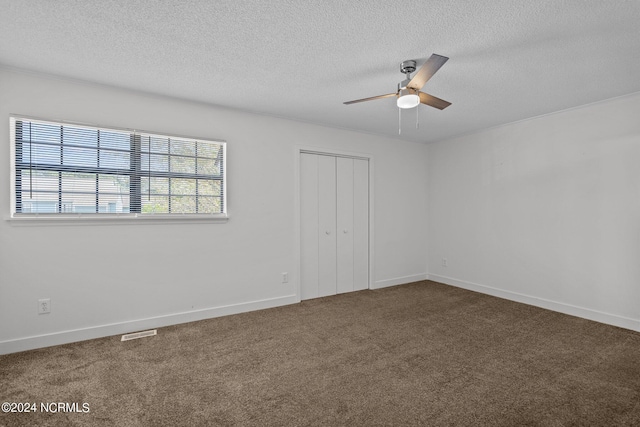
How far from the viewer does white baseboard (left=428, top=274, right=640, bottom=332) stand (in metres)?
3.20

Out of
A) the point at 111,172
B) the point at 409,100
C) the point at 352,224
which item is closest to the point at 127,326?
the point at 111,172

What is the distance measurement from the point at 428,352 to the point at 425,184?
10.9ft

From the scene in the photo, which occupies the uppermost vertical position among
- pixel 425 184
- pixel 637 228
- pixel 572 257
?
pixel 425 184

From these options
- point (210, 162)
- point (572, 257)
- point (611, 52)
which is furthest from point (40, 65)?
point (572, 257)

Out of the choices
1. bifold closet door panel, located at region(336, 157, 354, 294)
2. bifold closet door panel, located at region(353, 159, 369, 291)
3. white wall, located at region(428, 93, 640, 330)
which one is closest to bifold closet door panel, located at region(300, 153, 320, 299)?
bifold closet door panel, located at region(336, 157, 354, 294)

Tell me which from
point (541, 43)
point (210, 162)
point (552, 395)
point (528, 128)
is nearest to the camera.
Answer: point (552, 395)

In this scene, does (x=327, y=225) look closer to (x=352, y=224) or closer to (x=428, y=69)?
(x=352, y=224)

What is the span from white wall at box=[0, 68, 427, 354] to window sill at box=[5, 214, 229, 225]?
4cm

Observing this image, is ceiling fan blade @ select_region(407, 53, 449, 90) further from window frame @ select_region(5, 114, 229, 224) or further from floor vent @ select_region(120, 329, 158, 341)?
floor vent @ select_region(120, 329, 158, 341)

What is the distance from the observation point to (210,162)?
349 cm

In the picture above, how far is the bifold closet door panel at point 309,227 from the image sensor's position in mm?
4152

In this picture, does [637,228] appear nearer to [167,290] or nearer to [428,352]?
[428,352]

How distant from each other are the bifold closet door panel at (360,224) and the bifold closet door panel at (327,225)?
1.24 ft

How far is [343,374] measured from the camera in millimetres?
2271
